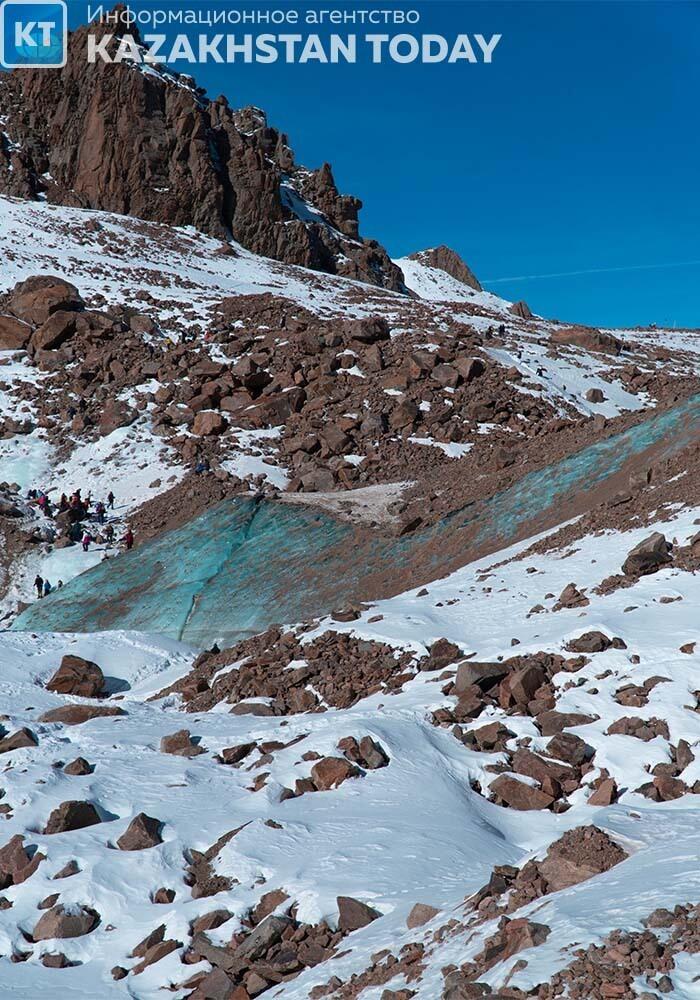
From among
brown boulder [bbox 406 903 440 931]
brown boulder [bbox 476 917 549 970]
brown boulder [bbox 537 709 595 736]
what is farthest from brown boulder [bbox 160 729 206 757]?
brown boulder [bbox 476 917 549 970]

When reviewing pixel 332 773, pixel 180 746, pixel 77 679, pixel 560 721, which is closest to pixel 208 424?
pixel 77 679

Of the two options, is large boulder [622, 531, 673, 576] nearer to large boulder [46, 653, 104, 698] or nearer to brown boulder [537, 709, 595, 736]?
brown boulder [537, 709, 595, 736]

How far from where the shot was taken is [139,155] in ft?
222

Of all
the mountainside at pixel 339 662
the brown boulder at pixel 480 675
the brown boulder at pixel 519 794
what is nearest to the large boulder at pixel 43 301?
the mountainside at pixel 339 662

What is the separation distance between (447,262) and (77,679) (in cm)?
9967

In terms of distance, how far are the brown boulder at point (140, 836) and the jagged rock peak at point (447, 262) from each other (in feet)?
333

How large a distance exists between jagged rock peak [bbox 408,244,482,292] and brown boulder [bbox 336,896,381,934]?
Answer: 10294cm

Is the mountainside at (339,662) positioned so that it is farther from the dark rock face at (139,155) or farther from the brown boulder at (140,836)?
the dark rock face at (139,155)

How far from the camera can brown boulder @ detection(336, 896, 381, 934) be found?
7.10m

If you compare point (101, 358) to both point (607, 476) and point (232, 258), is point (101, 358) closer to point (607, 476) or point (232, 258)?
point (607, 476)

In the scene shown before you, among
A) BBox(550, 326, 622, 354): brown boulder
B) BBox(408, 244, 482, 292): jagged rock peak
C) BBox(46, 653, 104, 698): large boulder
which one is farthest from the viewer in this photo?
BBox(408, 244, 482, 292): jagged rock peak

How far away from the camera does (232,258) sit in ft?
200

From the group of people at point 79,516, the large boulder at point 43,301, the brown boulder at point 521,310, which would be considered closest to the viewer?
the group of people at point 79,516

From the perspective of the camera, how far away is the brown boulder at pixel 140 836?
29.6 feet
